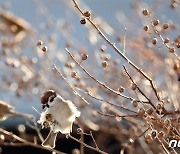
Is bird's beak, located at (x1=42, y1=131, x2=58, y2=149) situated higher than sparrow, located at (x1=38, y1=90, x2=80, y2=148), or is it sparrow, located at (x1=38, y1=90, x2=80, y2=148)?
sparrow, located at (x1=38, y1=90, x2=80, y2=148)

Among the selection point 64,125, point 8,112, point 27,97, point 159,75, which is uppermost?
point 159,75

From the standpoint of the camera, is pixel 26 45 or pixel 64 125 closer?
pixel 64 125

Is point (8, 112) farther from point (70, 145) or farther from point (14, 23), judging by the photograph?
point (70, 145)

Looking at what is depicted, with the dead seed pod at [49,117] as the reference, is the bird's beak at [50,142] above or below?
below

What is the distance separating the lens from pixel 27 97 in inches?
128

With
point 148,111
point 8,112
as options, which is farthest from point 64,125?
point 8,112

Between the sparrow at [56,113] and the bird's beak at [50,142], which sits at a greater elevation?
the sparrow at [56,113]

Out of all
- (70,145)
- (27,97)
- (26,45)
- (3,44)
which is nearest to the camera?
(3,44)

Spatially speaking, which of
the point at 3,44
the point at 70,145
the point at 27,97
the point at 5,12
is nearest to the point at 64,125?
the point at 3,44

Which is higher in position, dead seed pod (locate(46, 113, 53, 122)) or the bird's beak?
dead seed pod (locate(46, 113, 53, 122))

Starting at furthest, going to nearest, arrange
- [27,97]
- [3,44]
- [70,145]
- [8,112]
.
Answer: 1. [70,145]
2. [27,97]
3. [3,44]
4. [8,112]

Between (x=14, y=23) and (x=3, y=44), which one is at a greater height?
(x=14, y=23)

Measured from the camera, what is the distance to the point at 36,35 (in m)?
3.41

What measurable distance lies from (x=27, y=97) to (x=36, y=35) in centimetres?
42
